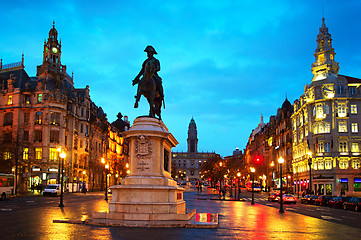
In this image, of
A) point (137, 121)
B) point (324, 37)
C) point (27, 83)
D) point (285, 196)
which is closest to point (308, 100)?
point (324, 37)

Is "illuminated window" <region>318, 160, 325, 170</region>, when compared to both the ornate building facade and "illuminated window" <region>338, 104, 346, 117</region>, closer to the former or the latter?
the ornate building facade

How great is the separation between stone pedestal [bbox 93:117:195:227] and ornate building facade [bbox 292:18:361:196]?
5644 cm

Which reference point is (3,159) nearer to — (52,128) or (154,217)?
(52,128)

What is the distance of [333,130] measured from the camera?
72.8 m

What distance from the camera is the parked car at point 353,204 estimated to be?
36.8 metres

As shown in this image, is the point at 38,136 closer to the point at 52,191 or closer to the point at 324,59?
the point at 52,191

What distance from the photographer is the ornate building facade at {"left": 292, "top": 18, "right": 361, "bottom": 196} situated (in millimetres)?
71188

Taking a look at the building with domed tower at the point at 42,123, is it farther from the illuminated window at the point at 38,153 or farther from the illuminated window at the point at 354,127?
the illuminated window at the point at 354,127

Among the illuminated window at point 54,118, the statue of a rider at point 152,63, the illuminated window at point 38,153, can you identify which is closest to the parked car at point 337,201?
the statue of a rider at point 152,63

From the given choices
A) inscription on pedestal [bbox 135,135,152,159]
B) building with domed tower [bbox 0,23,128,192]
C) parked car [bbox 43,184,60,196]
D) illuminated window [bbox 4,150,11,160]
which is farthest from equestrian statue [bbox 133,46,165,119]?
illuminated window [bbox 4,150,11,160]

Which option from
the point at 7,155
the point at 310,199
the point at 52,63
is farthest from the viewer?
the point at 52,63

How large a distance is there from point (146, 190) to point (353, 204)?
2860 centimetres

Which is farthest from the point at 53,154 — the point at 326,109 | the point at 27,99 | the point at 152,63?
the point at 152,63

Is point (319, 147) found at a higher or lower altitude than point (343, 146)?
lower
